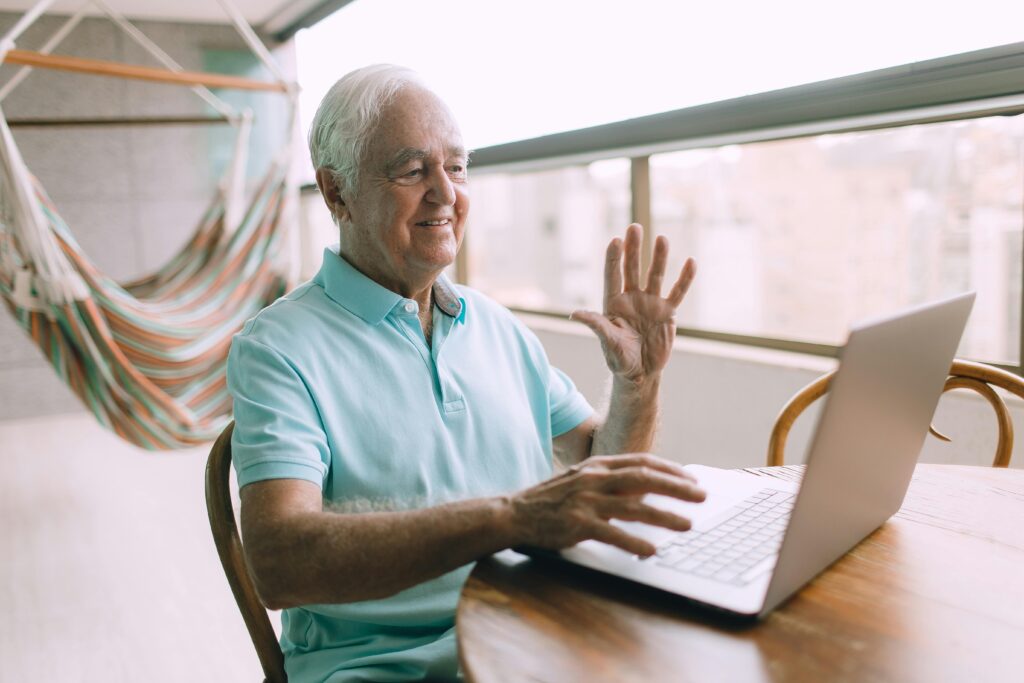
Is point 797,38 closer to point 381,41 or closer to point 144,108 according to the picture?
point 381,41

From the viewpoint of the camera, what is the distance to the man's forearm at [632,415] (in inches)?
48.5

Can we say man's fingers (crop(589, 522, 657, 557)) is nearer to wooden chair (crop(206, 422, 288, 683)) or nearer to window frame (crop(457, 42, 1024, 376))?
wooden chair (crop(206, 422, 288, 683))

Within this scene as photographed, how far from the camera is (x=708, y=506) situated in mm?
907

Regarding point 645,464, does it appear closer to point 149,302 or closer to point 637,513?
point 637,513

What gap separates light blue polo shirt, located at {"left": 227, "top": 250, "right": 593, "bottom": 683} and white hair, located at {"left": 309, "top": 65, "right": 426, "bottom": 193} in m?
0.15

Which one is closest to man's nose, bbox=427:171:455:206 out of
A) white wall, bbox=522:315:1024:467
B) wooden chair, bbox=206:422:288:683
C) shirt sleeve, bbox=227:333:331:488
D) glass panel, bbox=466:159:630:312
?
shirt sleeve, bbox=227:333:331:488

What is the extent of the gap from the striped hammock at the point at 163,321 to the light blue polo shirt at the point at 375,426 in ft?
6.89

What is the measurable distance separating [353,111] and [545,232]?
266 inches

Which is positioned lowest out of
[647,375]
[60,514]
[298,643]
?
[60,514]

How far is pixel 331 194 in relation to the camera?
1.31 meters

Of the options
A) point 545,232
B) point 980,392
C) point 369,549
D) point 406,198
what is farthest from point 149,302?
point 545,232

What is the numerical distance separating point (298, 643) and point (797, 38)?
1793 millimetres

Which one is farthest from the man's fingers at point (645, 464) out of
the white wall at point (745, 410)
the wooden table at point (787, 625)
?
the white wall at point (745, 410)

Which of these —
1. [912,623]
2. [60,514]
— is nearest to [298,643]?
[912,623]
